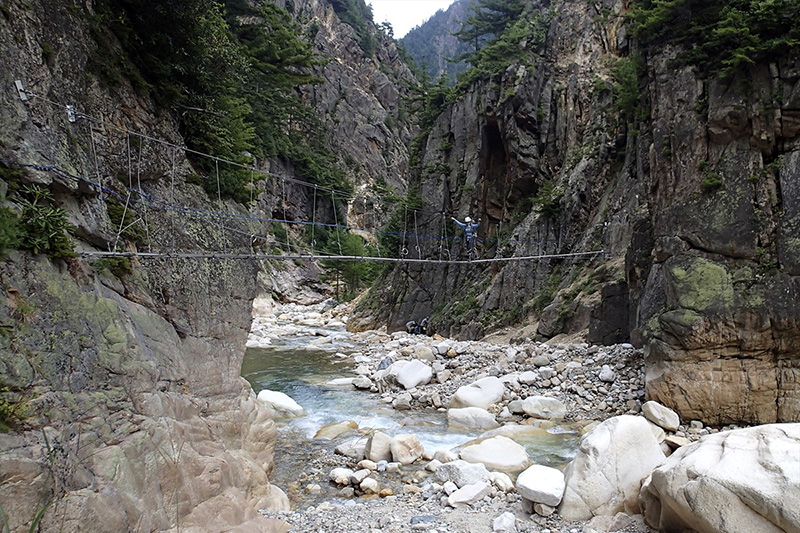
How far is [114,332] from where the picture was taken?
3.90 m

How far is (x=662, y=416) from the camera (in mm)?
6840

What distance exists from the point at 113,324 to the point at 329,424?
193 inches

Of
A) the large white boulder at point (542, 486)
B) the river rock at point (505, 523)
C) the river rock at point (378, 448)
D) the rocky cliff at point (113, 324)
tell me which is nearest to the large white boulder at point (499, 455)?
the river rock at point (378, 448)

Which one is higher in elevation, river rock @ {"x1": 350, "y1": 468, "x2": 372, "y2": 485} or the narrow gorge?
the narrow gorge

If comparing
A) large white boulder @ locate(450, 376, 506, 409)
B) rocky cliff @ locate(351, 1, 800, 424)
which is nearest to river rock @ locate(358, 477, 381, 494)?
large white boulder @ locate(450, 376, 506, 409)

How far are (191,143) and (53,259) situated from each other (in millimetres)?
3130

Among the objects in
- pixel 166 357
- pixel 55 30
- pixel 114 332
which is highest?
pixel 55 30

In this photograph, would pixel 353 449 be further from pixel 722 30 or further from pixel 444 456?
pixel 722 30

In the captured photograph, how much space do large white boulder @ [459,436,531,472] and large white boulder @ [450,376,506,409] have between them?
7.33ft

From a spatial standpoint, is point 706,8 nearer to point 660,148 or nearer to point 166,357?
point 660,148

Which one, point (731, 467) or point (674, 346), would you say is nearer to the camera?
point (731, 467)

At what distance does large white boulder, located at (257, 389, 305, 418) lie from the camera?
338 inches

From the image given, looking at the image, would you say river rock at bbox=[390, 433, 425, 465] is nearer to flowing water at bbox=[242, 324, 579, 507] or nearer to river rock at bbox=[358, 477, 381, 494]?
flowing water at bbox=[242, 324, 579, 507]

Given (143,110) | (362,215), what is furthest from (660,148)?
(362,215)
